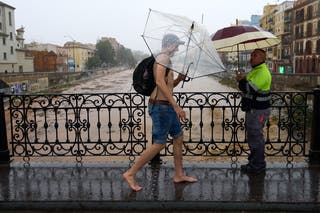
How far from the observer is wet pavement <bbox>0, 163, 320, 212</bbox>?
4.04m

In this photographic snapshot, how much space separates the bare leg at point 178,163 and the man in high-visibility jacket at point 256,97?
3.14 feet

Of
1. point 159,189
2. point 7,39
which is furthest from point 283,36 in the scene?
point 159,189

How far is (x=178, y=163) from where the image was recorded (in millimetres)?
4551

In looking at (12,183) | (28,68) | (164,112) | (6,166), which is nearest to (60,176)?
(12,183)

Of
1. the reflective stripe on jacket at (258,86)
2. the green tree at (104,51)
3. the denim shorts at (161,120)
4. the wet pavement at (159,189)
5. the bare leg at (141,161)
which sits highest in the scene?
the green tree at (104,51)

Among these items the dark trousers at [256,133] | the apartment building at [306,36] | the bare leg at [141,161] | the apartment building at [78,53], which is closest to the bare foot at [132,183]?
the bare leg at [141,161]

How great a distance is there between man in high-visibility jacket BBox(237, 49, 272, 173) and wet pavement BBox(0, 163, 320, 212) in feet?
→ 1.82

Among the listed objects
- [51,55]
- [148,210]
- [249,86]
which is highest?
[51,55]

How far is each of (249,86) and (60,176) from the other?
9.29 feet

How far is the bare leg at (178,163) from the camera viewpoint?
4.45 meters

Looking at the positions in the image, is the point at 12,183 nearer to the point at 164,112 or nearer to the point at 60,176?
the point at 60,176

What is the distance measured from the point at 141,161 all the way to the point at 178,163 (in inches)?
21.7

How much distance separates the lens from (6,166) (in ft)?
17.5

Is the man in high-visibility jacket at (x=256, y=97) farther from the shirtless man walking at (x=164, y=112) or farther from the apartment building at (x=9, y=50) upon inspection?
the apartment building at (x=9, y=50)
